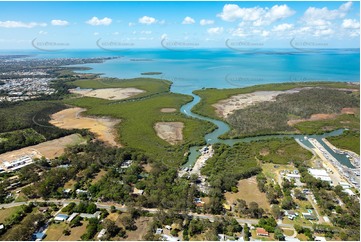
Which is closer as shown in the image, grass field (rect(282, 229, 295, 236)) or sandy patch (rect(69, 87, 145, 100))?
grass field (rect(282, 229, 295, 236))

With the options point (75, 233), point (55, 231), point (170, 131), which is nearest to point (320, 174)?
point (170, 131)

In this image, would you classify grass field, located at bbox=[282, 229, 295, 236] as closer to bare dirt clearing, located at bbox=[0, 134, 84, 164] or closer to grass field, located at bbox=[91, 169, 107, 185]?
grass field, located at bbox=[91, 169, 107, 185]

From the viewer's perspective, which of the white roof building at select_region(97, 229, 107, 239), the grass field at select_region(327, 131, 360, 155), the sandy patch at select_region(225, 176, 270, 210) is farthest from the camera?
the grass field at select_region(327, 131, 360, 155)

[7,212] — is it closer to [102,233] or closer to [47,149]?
[102,233]

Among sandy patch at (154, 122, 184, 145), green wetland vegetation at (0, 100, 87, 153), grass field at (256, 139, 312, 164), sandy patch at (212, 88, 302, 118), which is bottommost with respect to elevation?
grass field at (256, 139, 312, 164)

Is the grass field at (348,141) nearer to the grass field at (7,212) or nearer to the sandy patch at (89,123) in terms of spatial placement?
the sandy patch at (89,123)

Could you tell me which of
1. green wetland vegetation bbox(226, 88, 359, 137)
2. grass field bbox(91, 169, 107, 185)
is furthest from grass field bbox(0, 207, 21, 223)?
green wetland vegetation bbox(226, 88, 359, 137)

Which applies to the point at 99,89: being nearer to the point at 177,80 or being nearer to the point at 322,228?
the point at 177,80
